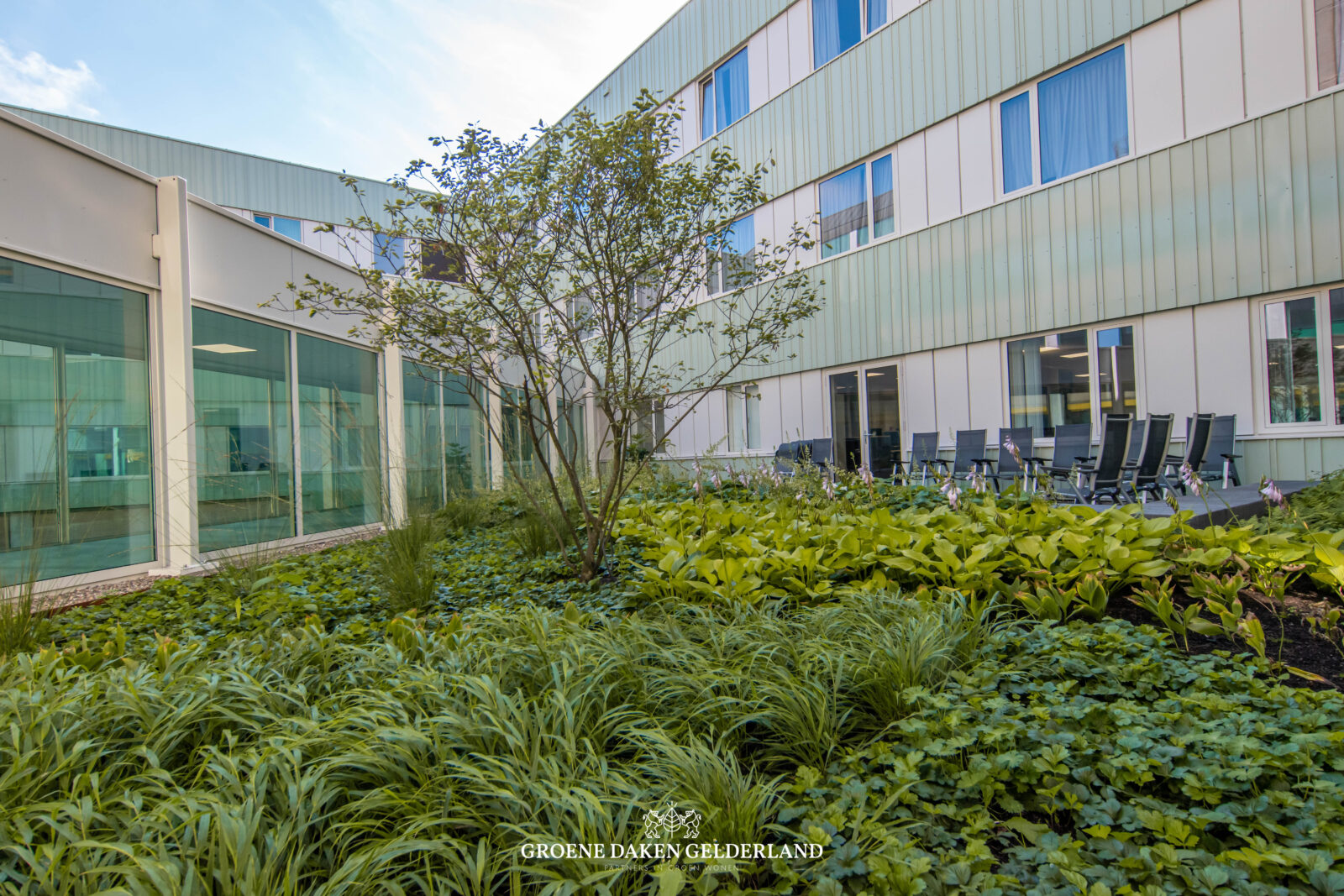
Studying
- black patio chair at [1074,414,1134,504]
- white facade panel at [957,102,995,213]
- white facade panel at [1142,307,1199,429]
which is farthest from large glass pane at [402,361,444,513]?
white facade panel at [1142,307,1199,429]

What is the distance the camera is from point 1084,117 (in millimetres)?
7898

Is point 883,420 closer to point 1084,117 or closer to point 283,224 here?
point 1084,117

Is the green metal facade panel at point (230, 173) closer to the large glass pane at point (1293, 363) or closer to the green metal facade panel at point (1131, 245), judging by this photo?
the green metal facade panel at point (1131, 245)

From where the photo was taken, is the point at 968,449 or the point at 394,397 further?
the point at 394,397

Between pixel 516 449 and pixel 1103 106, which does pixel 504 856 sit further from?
pixel 1103 106

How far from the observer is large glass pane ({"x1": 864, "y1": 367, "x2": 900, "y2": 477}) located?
10.2 m

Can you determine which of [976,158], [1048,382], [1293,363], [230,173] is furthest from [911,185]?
[230,173]

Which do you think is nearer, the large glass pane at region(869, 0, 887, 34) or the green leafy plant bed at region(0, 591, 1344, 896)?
the green leafy plant bed at region(0, 591, 1344, 896)

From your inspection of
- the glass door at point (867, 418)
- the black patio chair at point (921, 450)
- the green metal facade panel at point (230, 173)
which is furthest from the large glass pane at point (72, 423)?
the green metal facade panel at point (230, 173)

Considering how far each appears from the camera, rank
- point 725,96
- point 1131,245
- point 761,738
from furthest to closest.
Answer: point 725,96
point 1131,245
point 761,738

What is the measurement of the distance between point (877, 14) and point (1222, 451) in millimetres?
7488

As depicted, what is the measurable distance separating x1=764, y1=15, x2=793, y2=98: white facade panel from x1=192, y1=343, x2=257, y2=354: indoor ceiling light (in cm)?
938

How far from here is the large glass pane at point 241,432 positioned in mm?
5801

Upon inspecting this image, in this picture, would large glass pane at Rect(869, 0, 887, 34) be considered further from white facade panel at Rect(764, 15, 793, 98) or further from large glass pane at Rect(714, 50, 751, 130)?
large glass pane at Rect(714, 50, 751, 130)
